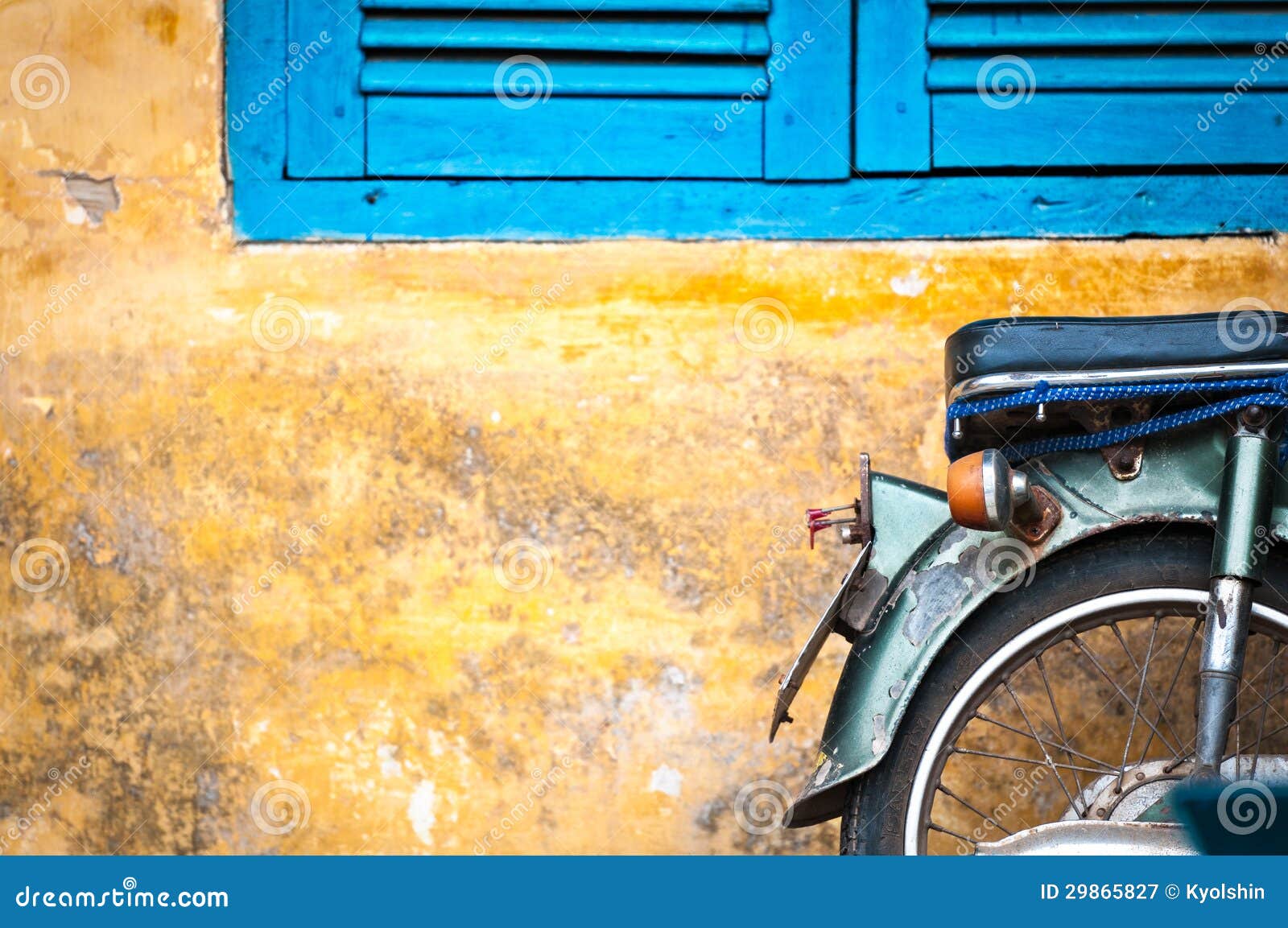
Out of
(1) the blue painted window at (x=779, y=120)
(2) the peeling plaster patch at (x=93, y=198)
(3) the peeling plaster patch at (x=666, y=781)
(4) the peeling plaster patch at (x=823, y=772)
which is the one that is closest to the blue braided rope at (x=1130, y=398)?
(4) the peeling plaster patch at (x=823, y=772)

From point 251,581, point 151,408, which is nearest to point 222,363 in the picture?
point 151,408

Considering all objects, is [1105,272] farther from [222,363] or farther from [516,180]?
[222,363]

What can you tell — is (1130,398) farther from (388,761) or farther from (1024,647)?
(388,761)

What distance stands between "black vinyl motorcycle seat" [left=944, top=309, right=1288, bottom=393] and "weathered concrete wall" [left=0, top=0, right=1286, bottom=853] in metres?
1.23

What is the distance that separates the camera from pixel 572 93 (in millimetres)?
3379

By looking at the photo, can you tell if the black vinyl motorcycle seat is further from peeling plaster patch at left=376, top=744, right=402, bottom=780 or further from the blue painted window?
peeling plaster patch at left=376, top=744, right=402, bottom=780

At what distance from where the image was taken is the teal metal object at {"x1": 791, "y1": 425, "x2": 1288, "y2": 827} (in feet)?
6.84

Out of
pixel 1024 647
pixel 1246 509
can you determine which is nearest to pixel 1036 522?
pixel 1024 647

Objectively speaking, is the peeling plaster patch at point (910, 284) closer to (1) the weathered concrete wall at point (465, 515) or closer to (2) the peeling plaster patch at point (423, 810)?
(1) the weathered concrete wall at point (465, 515)

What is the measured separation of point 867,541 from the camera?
2236mm

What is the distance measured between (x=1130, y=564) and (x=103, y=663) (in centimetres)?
248

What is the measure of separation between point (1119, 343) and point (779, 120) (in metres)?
1.50

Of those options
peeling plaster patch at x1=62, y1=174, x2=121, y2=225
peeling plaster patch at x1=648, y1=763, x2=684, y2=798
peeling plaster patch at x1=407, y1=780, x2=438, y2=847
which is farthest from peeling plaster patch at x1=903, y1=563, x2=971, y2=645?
peeling plaster patch at x1=62, y1=174, x2=121, y2=225

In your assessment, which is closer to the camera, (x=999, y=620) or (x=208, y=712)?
(x=999, y=620)
